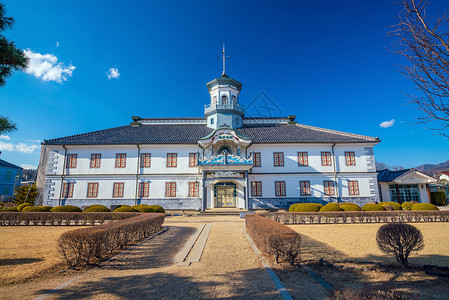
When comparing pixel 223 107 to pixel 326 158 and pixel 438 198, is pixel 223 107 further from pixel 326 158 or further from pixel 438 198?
pixel 438 198

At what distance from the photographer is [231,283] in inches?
200

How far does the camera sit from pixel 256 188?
79.4 feet

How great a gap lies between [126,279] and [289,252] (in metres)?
4.17

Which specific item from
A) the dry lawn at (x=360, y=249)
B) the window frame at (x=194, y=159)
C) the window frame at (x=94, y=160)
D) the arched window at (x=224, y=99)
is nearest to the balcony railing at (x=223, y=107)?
the arched window at (x=224, y=99)

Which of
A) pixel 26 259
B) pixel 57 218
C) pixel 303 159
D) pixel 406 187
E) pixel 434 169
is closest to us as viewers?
pixel 26 259

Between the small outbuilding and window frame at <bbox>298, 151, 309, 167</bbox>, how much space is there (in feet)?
33.1

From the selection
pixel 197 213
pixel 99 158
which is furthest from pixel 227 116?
pixel 99 158

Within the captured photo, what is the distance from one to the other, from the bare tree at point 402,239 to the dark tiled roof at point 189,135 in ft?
62.2

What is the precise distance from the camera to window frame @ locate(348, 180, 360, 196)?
24.3 meters

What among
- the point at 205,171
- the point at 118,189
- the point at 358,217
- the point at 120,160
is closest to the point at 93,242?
the point at 358,217

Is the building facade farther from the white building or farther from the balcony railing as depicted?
the balcony railing

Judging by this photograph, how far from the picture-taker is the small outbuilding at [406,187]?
2581cm

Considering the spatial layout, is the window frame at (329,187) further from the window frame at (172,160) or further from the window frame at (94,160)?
the window frame at (94,160)

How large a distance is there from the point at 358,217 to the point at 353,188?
9.70 meters
